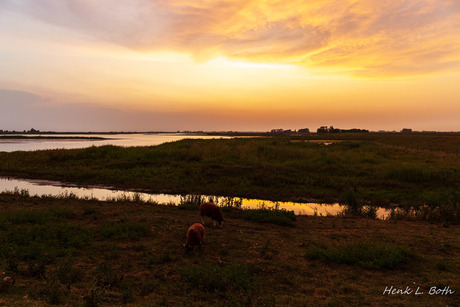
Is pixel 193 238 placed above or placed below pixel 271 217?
above

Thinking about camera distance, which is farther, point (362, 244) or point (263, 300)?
point (362, 244)

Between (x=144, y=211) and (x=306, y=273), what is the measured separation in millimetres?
9100

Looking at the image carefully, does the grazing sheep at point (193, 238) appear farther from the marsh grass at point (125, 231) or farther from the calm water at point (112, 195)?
the calm water at point (112, 195)

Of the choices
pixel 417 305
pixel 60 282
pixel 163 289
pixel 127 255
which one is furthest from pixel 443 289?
pixel 60 282

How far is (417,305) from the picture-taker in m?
5.39

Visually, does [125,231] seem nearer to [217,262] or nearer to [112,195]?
[217,262]

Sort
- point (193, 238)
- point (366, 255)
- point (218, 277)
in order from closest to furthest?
1. point (218, 277)
2. point (366, 255)
3. point (193, 238)

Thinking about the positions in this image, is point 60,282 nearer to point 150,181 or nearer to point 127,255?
point 127,255

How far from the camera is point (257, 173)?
24688 mm

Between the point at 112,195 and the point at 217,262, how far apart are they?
14.8 metres

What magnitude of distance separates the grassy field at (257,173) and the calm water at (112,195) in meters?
1.27

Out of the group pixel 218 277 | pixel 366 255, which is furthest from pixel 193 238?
pixel 366 255

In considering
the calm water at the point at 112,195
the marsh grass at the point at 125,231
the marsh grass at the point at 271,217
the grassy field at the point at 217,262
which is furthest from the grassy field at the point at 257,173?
the marsh grass at the point at 125,231

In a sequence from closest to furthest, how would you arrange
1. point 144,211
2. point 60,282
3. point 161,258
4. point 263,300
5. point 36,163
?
point 263,300, point 60,282, point 161,258, point 144,211, point 36,163
